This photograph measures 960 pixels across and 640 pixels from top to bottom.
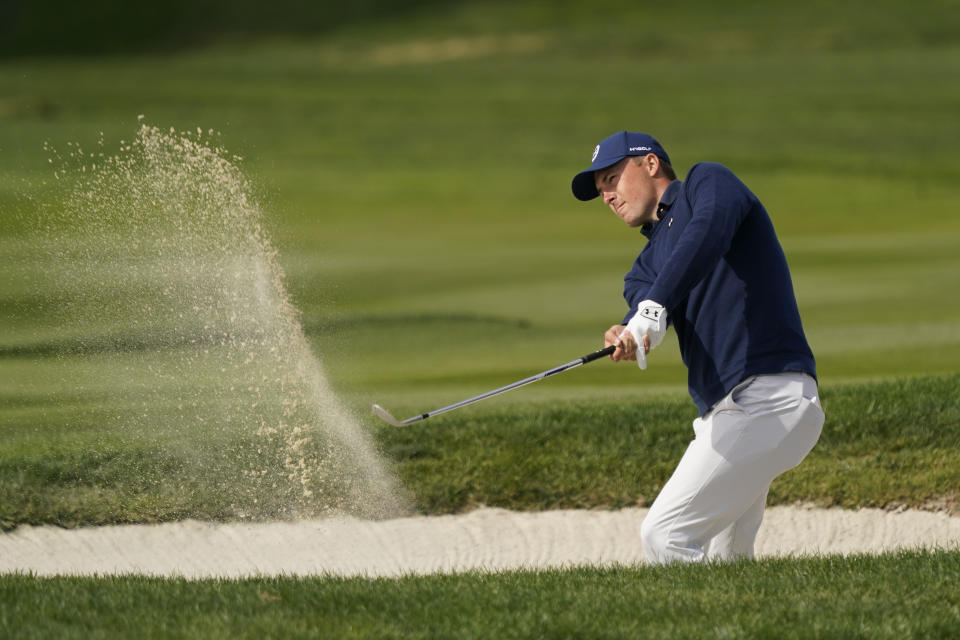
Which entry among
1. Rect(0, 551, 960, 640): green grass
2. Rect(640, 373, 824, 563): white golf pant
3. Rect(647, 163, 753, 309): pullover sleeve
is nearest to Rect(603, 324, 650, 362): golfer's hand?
Rect(647, 163, 753, 309): pullover sleeve

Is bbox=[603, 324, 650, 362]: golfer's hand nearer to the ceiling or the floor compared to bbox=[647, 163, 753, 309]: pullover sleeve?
nearer to the floor

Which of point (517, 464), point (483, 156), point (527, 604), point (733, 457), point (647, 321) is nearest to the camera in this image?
point (527, 604)

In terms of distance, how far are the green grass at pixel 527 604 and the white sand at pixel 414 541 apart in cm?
141

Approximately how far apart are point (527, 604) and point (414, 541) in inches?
92.3

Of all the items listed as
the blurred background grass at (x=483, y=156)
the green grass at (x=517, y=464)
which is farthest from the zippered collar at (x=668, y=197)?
the blurred background grass at (x=483, y=156)

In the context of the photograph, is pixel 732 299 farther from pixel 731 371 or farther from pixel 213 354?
pixel 213 354

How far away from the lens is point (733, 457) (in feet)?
17.1

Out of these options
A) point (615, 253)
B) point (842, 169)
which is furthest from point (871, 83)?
point (615, 253)

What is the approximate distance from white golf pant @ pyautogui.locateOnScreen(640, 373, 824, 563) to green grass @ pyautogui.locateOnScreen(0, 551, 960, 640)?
153 millimetres

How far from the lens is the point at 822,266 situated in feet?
50.8

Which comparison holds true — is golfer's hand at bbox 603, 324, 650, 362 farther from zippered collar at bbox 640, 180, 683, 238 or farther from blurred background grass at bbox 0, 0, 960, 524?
blurred background grass at bbox 0, 0, 960, 524

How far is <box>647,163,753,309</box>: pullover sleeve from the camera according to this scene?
5035 millimetres

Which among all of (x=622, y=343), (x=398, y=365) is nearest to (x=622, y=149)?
(x=622, y=343)

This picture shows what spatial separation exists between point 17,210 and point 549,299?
21.9 ft
